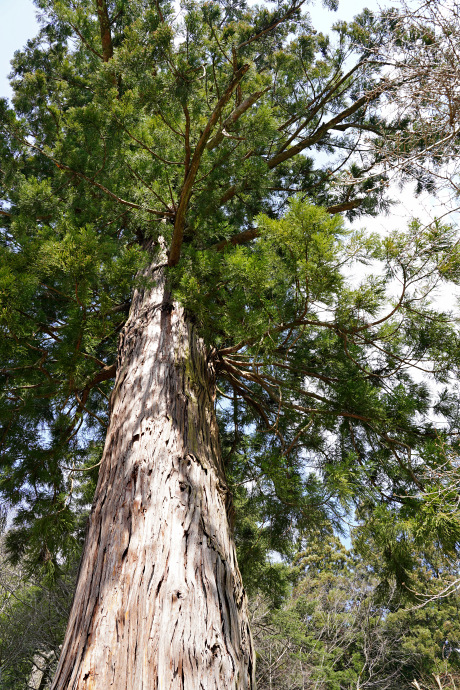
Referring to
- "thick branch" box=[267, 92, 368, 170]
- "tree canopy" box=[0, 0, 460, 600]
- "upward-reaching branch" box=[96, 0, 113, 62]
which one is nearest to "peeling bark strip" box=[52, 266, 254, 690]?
"tree canopy" box=[0, 0, 460, 600]

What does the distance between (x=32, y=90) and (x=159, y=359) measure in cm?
408

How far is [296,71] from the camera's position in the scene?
488cm

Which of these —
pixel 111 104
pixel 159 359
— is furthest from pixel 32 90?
pixel 159 359

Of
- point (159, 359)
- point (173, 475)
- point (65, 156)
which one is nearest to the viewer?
point (173, 475)

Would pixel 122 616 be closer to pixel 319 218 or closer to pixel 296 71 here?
pixel 319 218

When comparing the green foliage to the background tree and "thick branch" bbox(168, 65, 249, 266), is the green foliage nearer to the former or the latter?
the background tree

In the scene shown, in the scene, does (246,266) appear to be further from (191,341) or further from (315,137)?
(315,137)

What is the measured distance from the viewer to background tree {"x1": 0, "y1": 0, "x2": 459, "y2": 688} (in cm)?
Answer: 164

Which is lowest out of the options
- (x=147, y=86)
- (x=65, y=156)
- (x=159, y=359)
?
(x=159, y=359)

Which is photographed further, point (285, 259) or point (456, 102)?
point (285, 259)

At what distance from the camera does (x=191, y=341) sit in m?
2.96

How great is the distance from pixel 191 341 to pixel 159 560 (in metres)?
1.58


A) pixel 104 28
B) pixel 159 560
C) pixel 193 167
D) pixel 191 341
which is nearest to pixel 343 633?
pixel 191 341

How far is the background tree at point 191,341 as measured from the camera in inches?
64.7
